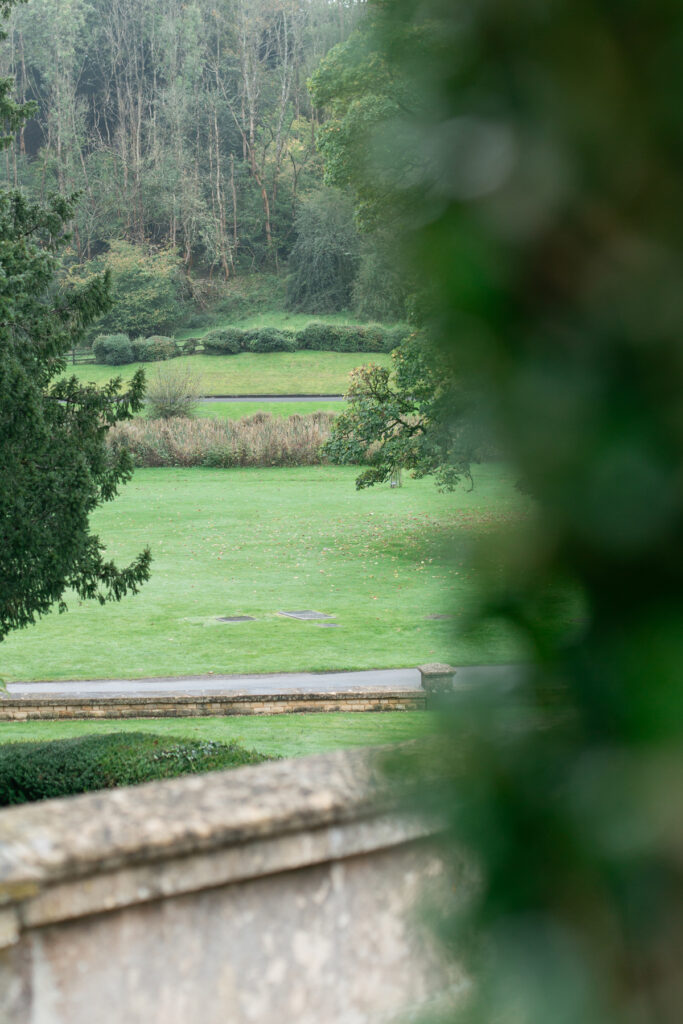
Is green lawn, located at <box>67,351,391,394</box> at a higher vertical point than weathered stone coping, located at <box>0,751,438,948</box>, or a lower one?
lower

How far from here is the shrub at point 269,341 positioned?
59.2 metres

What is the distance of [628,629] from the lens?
2.44ft

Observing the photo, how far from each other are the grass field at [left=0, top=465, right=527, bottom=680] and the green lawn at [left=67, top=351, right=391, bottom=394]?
1752 cm

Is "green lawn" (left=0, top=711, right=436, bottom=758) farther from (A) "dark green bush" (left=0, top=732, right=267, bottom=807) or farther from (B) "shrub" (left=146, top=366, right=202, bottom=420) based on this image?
(B) "shrub" (left=146, top=366, right=202, bottom=420)

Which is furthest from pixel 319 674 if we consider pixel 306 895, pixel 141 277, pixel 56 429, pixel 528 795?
pixel 141 277

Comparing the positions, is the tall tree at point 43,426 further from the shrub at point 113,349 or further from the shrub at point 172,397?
the shrub at point 113,349

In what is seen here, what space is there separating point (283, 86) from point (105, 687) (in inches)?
2443

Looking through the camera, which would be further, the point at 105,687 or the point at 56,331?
the point at 105,687

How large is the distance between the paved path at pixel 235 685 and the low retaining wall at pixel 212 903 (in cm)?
1028

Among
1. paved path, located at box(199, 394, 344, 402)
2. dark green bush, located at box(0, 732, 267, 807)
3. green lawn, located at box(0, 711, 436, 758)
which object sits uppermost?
dark green bush, located at box(0, 732, 267, 807)

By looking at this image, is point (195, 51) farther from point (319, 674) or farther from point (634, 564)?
point (634, 564)

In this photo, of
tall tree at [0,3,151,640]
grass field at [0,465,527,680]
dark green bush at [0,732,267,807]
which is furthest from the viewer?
grass field at [0,465,527,680]

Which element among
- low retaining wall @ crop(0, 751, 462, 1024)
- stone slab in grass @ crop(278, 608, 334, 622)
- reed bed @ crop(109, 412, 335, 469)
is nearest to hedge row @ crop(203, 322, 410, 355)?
reed bed @ crop(109, 412, 335, 469)

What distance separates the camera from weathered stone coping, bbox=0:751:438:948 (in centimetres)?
276
